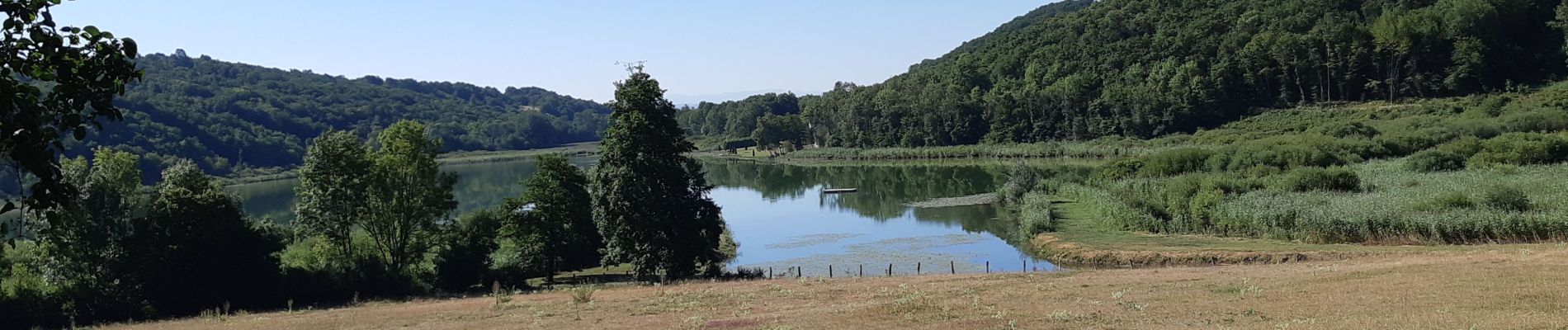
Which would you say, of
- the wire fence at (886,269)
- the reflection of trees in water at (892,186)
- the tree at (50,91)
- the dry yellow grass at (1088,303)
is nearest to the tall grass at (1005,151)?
the reflection of trees in water at (892,186)

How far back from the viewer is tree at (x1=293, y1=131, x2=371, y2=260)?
41.6m

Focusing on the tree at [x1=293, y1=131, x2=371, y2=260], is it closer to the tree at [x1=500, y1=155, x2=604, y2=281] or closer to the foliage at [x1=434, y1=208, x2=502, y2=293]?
the foliage at [x1=434, y1=208, x2=502, y2=293]

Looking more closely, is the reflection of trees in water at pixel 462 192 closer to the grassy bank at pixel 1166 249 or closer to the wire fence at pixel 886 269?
the wire fence at pixel 886 269

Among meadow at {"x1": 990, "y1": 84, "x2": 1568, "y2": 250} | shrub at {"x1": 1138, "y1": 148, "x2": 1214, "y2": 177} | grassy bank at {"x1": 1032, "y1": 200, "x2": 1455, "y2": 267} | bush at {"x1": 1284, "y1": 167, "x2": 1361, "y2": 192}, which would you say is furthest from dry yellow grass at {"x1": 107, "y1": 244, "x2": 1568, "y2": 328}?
shrub at {"x1": 1138, "y1": 148, "x2": 1214, "y2": 177}

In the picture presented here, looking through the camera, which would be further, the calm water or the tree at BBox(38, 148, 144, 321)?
the calm water

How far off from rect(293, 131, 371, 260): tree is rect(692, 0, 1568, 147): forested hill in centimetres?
11369

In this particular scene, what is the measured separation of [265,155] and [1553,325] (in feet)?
672

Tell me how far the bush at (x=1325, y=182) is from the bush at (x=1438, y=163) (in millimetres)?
9027

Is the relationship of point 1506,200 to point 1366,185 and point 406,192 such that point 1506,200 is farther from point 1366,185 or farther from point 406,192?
point 406,192

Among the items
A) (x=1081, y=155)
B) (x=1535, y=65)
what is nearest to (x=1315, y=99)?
(x=1535, y=65)

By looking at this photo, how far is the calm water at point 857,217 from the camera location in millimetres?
50719

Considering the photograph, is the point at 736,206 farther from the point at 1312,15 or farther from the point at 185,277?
the point at 1312,15

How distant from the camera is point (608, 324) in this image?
23.3 m

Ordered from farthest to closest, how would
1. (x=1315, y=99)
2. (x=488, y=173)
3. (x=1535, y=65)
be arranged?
(x=488, y=173) → (x=1315, y=99) → (x=1535, y=65)
